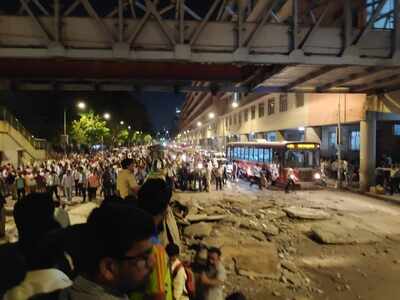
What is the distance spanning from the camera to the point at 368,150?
2358 cm

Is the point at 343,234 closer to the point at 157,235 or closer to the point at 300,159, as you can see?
the point at 157,235

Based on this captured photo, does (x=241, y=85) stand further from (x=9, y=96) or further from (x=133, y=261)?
A: (x=9, y=96)

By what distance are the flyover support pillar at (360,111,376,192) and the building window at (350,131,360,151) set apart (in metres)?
10.4

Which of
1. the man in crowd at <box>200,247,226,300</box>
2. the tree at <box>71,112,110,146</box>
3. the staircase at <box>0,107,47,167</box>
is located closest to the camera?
the man in crowd at <box>200,247,226,300</box>

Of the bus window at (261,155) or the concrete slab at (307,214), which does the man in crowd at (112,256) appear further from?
the bus window at (261,155)

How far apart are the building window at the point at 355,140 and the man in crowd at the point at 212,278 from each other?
106 ft

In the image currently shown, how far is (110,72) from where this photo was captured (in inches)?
548

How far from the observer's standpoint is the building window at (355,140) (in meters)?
33.6

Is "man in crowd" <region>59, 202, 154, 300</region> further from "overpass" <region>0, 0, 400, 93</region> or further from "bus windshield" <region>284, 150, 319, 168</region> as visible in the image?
"bus windshield" <region>284, 150, 319, 168</region>

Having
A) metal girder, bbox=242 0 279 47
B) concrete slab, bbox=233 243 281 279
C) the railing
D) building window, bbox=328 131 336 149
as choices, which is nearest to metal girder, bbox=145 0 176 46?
metal girder, bbox=242 0 279 47

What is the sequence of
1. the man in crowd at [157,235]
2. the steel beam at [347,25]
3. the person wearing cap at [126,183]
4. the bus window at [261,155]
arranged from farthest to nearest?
the bus window at [261,155], the steel beam at [347,25], the person wearing cap at [126,183], the man in crowd at [157,235]

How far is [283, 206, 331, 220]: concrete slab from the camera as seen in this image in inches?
603

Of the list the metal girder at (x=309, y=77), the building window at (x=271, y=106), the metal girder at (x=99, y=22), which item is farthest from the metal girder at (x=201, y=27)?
the building window at (x=271, y=106)

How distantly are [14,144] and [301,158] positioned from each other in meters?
25.5
